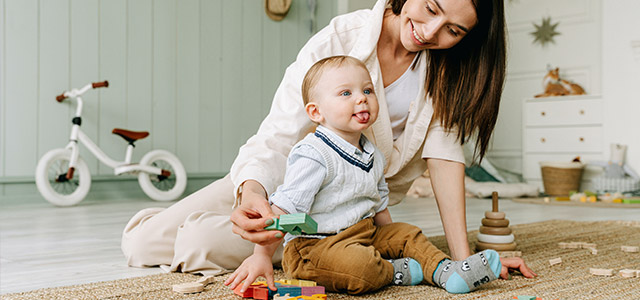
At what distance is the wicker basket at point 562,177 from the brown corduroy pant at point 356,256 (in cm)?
331

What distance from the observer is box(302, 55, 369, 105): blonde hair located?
1134 mm

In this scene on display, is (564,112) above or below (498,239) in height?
above

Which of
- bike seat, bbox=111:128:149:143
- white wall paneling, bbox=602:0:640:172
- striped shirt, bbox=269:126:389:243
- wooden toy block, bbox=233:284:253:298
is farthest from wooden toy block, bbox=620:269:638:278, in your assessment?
white wall paneling, bbox=602:0:640:172

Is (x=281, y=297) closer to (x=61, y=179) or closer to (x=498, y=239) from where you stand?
(x=498, y=239)

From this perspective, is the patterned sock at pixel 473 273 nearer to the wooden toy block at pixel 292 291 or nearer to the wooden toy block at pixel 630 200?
the wooden toy block at pixel 292 291

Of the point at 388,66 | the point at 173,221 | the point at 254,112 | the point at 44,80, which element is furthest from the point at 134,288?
the point at 254,112

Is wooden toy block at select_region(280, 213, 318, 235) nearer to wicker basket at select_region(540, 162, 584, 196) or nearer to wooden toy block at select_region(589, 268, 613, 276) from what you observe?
wooden toy block at select_region(589, 268, 613, 276)

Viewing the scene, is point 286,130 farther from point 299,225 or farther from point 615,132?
→ point 615,132

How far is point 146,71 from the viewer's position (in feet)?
12.7

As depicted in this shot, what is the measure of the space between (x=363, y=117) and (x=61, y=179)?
268 centimetres

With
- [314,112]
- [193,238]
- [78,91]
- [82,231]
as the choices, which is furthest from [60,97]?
[314,112]

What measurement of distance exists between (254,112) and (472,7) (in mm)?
3297

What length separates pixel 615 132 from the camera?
4.21 metres

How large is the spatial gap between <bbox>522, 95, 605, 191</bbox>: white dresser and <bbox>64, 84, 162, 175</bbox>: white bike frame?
108 inches
